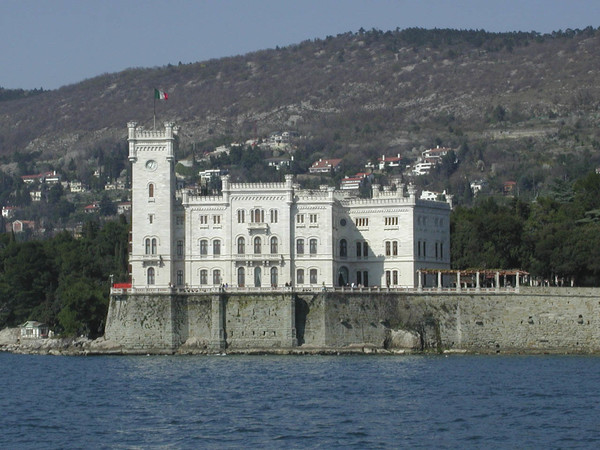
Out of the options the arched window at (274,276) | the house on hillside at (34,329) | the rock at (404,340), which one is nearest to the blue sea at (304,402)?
the rock at (404,340)

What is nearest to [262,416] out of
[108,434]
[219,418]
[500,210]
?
[219,418]

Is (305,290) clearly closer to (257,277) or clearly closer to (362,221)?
(257,277)

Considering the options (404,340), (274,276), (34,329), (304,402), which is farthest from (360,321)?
(34,329)

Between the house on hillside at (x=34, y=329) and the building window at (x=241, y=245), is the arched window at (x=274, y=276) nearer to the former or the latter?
the building window at (x=241, y=245)

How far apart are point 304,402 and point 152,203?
35.4 m

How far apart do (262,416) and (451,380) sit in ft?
53.9

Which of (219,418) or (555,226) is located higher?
(555,226)

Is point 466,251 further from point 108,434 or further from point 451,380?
point 108,434

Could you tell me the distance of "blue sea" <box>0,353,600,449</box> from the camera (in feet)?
197

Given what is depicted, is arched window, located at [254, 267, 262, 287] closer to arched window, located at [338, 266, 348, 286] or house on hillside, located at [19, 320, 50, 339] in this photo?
arched window, located at [338, 266, 348, 286]

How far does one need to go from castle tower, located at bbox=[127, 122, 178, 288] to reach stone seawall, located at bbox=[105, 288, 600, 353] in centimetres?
414

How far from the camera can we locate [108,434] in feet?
201

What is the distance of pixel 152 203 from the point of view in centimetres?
10306

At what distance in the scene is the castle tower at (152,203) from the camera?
337 feet
